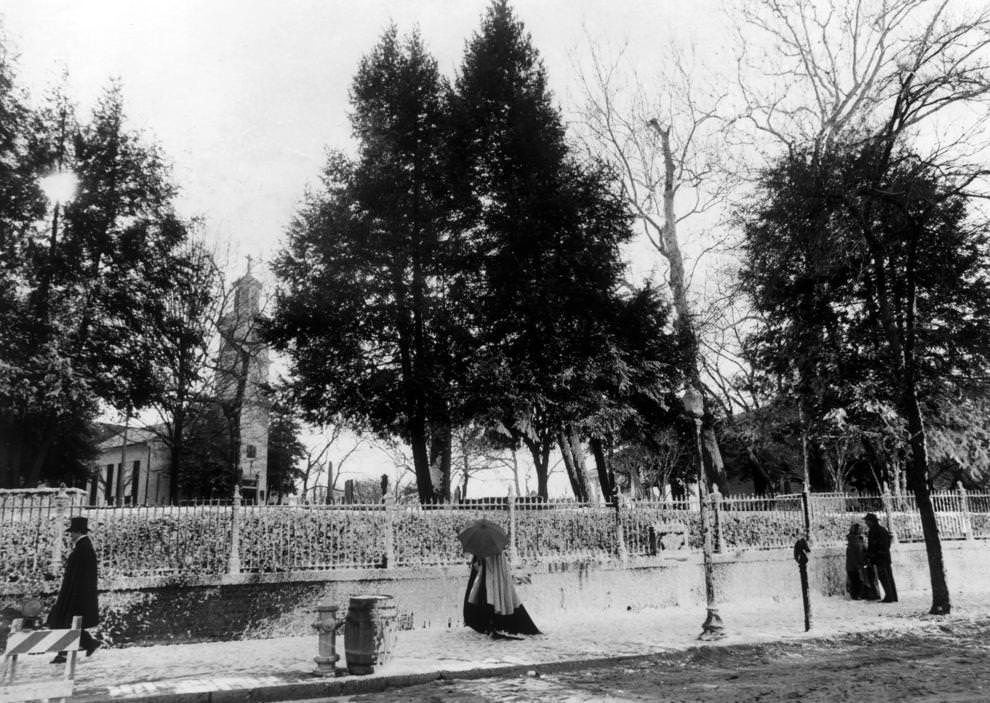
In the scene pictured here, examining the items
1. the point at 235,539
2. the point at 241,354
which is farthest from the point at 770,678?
the point at 241,354

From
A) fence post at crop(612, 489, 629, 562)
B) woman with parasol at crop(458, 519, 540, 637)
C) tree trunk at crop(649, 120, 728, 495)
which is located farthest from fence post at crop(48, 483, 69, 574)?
tree trunk at crop(649, 120, 728, 495)

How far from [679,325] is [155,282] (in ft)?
56.7

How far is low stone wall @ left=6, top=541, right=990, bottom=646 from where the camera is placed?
11320 mm

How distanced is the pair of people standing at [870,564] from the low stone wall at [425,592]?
2.68 ft

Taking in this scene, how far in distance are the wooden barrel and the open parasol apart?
7.91 feet

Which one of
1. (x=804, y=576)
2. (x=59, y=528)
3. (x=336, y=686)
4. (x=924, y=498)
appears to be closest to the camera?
(x=336, y=686)

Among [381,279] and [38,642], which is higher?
[381,279]

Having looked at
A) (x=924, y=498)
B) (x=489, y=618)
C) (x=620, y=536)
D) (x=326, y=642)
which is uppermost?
(x=924, y=498)

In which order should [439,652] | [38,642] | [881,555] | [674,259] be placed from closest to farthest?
[38,642] < [439,652] < [881,555] < [674,259]

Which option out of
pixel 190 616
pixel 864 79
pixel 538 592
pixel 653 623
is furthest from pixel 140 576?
pixel 864 79

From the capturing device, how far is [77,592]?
9945 mm

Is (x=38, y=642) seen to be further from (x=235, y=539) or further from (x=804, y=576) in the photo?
(x=804, y=576)

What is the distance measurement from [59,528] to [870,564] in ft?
51.0

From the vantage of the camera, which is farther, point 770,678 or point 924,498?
point 924,498
